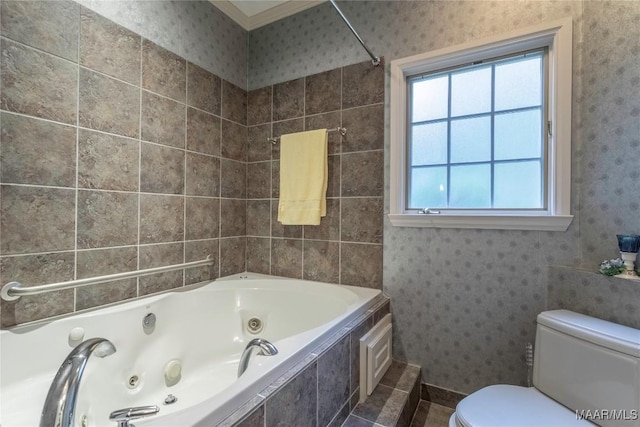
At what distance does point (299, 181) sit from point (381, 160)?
1.91 feet

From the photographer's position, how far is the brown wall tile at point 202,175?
187 cm

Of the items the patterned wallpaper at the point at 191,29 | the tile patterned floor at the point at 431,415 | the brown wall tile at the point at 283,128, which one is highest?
the patterned wallpaper at the point at 191,29

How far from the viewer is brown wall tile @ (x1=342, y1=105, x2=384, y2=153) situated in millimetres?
1830

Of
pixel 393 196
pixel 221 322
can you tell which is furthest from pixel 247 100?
pixel 221 322

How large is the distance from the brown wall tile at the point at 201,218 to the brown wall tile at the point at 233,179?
13 cm

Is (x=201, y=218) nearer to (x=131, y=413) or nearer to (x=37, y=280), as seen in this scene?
(x=37, y=280)

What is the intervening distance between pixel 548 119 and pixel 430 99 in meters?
0.63

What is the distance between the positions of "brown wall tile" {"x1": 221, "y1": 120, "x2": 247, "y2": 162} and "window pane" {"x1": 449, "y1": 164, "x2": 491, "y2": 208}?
1550 mm

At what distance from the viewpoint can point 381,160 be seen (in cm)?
182

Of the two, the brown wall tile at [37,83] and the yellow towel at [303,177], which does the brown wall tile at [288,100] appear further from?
the brown wall tile at [37,83]

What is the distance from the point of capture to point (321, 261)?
2.03 m

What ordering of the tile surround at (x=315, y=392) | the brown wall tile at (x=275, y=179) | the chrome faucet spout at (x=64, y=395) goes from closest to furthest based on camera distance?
the chrome faucet spout at (x=64, y=395) → the tile surround at (x=315, y=392) → the brown wall tile at (x=275, y=179)

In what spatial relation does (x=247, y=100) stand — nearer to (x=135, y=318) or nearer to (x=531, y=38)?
(x=135, y=318)

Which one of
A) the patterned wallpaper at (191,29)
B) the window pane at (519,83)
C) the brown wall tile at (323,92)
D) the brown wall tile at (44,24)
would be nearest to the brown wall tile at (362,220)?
the brown wall tile at (323,92)
